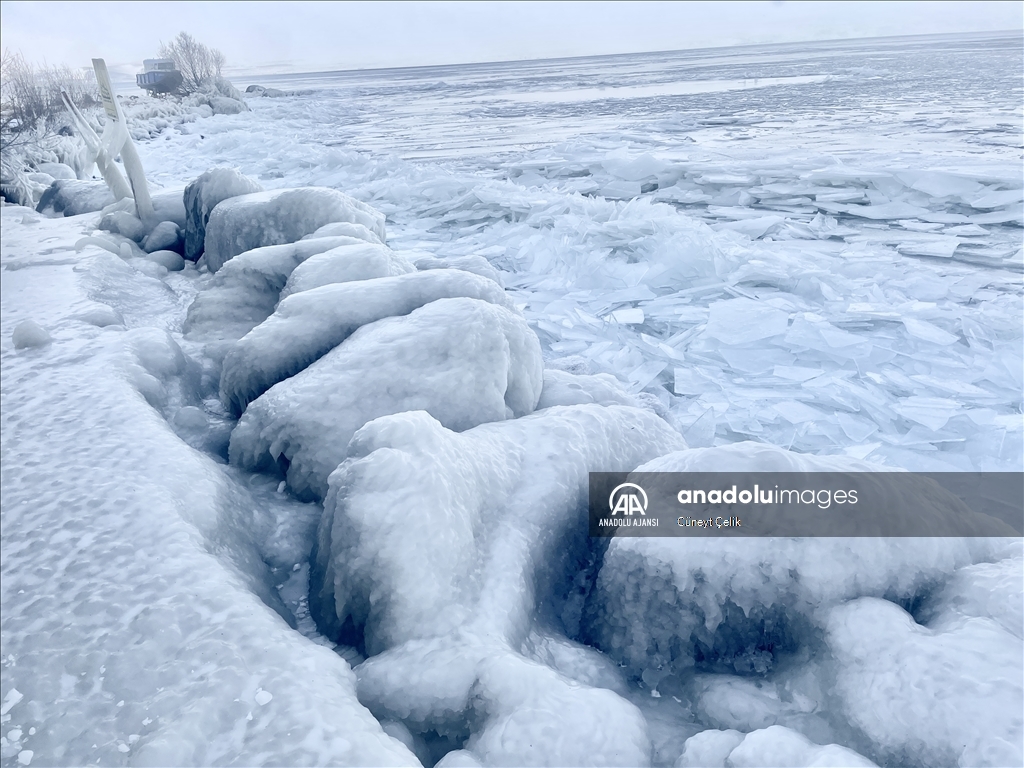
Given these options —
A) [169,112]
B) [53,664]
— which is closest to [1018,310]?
[53,664]

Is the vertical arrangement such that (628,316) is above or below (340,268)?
below

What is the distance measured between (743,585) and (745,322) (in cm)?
267

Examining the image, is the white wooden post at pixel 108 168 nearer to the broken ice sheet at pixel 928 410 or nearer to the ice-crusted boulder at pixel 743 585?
the ice-crusted boulder at pixel 743 585

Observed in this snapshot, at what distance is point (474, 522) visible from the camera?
65.1 inches

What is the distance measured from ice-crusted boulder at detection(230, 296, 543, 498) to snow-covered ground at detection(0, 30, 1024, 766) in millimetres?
12

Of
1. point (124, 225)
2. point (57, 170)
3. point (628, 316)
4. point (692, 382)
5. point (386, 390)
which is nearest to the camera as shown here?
point (386, 390)

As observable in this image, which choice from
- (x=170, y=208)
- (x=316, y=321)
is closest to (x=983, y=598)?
(x=316, y=321)

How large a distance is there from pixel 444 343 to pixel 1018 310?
3523 millimetres

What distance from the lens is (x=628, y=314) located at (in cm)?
422

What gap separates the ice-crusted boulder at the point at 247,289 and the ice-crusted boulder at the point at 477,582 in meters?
2.01

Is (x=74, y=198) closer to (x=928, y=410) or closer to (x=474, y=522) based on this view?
(x=474, y=522)

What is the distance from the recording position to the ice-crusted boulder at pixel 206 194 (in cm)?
488

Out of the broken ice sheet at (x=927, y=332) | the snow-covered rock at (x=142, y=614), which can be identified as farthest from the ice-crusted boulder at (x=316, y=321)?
the broken ice sheet at (x=927, y=332)

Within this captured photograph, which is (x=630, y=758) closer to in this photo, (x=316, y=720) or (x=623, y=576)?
(x=623, y=576)
